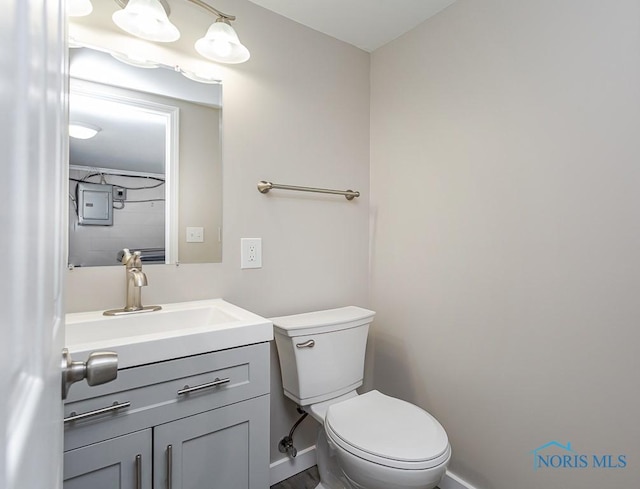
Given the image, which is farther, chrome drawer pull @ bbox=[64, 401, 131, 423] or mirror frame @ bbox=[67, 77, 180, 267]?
mirror frame @ bbox=[67, 77, 180, 267]

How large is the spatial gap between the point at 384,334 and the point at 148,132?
153 centimetres

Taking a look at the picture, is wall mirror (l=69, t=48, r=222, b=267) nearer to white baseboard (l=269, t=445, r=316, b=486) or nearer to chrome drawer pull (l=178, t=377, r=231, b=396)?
chrome drawer pull (l=178, t=377, r=231, b=396)

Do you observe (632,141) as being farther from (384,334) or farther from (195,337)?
(195,337)

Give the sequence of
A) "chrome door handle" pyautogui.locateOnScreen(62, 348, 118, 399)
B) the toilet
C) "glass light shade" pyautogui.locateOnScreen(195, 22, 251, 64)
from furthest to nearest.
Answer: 1. "glass light shade" pyautogui.locateOnScreen(195, 22, 251, 64)
2. the toilet
3. "chrome door handle" pyautogui.locateOnScreen(62, 348, 118, 399)

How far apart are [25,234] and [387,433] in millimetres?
1307

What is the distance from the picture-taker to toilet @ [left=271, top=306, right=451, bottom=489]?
3.73 feet

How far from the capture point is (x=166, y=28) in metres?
1.28

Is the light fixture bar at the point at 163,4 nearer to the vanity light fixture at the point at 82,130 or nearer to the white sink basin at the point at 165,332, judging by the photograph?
the vanity light fixture at the point at 82,130

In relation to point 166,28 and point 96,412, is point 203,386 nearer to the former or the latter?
point 96,412

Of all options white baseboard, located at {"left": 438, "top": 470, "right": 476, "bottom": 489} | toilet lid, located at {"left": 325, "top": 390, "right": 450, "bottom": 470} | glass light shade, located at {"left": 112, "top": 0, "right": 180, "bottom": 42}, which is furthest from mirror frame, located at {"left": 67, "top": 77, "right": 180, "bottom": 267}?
white baseboard, located at {"left": 438, "top": 470, "right": 476, "bottom": 489}

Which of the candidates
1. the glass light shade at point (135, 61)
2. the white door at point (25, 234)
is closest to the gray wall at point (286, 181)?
the glass light shade at point (135, 61)

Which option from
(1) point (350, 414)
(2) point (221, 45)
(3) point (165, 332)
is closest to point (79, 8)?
(2) point (221, 45)

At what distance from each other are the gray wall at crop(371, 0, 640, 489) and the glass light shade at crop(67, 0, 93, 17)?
1381mm

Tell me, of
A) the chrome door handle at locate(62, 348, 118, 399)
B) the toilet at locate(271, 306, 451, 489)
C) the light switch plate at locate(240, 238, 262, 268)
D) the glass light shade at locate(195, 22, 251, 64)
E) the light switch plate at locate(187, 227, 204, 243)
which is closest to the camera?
the chrome door handle at locate(62, 348, 118, 399)
